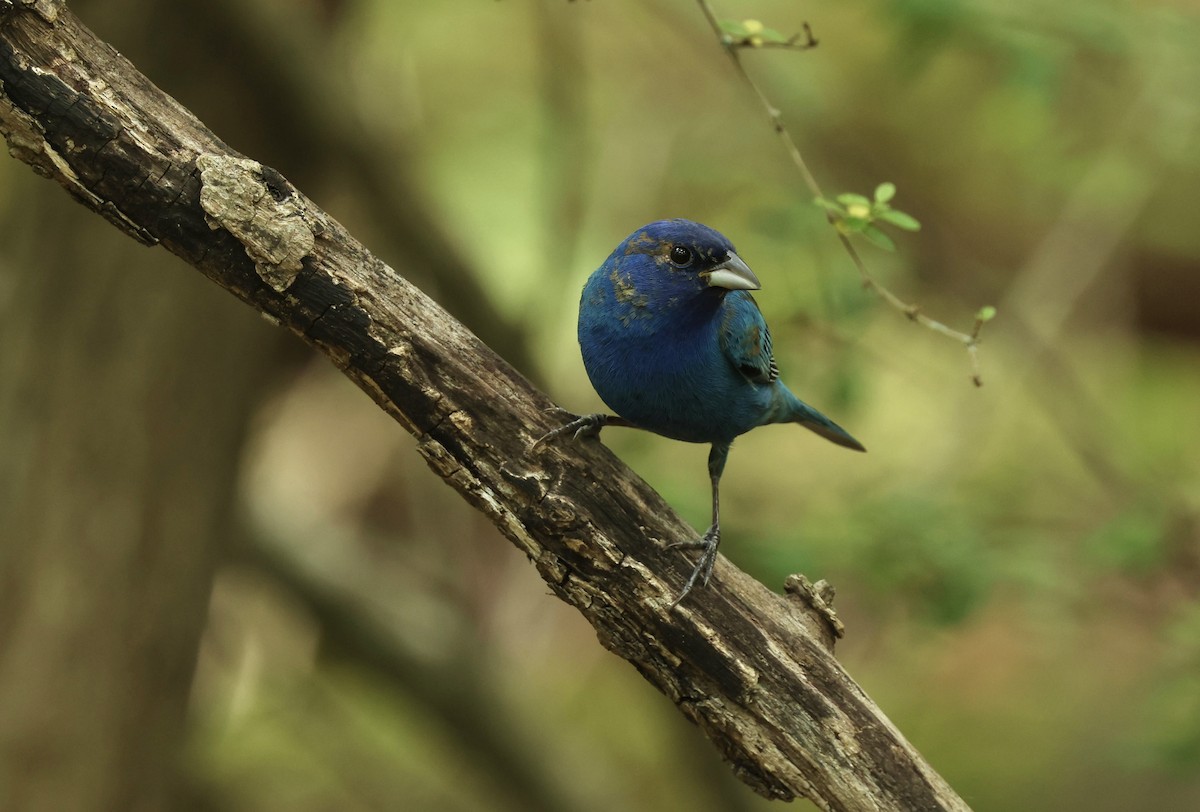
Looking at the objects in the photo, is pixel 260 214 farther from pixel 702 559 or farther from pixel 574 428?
pixel 702 559

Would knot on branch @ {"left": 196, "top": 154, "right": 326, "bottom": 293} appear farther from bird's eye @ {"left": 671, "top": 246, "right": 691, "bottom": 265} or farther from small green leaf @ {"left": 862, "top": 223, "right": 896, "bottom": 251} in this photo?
small green leaf @ {"left": 862, "top": 223, "right": 896, "bottom": 251}

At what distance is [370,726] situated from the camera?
30.0ft

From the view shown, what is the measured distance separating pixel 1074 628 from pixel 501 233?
4032mm

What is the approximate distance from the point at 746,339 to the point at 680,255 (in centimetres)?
34

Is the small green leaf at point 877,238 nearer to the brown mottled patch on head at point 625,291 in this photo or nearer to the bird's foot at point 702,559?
the brown mottled patch on head at point 625,291

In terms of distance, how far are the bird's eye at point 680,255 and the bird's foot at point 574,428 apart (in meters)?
0.66

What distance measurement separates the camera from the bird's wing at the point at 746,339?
3.77m

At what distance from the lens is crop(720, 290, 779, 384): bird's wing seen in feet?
12.4

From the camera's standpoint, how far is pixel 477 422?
9.87 feet

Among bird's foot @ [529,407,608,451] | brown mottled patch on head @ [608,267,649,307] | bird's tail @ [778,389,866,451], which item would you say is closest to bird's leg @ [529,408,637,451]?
bird's foot @ [529,407,608,451]

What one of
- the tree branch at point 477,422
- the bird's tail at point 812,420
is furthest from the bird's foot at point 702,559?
the bird's tail at point 812,420

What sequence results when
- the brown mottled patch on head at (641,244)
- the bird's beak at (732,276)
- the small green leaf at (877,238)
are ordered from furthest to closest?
the brown mottled patch on head at (641,244), the bird's beak at (732,276), the small green leaf at (877,238)

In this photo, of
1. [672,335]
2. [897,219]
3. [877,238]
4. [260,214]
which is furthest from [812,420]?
[260,214]

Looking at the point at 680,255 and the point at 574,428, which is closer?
the point at 574,428
